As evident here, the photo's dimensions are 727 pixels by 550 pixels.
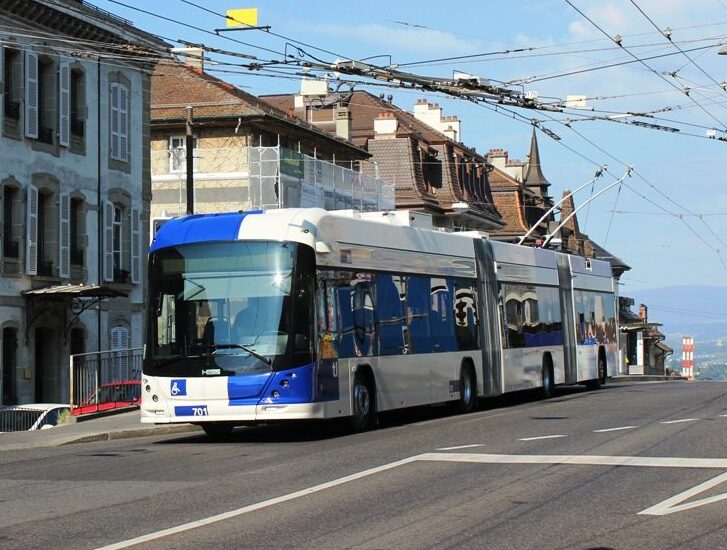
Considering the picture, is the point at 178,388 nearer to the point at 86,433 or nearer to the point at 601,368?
the point at 86,433

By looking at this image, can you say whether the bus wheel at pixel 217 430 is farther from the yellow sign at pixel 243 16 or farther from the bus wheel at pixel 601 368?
the bus wheel at pixel 601 368

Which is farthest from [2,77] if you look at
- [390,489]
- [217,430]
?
[390,489]

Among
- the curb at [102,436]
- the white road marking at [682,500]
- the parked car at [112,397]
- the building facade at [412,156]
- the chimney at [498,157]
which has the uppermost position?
the chimney at [498,157]

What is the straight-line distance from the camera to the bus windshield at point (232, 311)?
19766 mm

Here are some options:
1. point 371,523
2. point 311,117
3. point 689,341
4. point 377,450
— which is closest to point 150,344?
point 377,450

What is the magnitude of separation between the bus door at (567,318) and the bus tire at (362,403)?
13.3m

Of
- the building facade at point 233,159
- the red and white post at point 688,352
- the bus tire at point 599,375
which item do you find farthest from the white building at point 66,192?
the red and white post at point 688,352

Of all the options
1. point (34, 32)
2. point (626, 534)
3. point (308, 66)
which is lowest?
point (626, 534)

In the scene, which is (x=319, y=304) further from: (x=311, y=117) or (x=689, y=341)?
(x=689, y=341)

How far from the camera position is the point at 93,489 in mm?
14078

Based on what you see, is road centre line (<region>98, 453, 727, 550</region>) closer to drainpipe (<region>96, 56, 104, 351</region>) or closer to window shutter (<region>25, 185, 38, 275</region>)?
window shutter (<region>25, 185, 38, 275</region>)

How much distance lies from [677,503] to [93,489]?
551cm

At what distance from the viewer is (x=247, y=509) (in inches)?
Answer: 474

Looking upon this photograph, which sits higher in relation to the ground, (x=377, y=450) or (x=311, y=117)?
(x=311, y=117)
